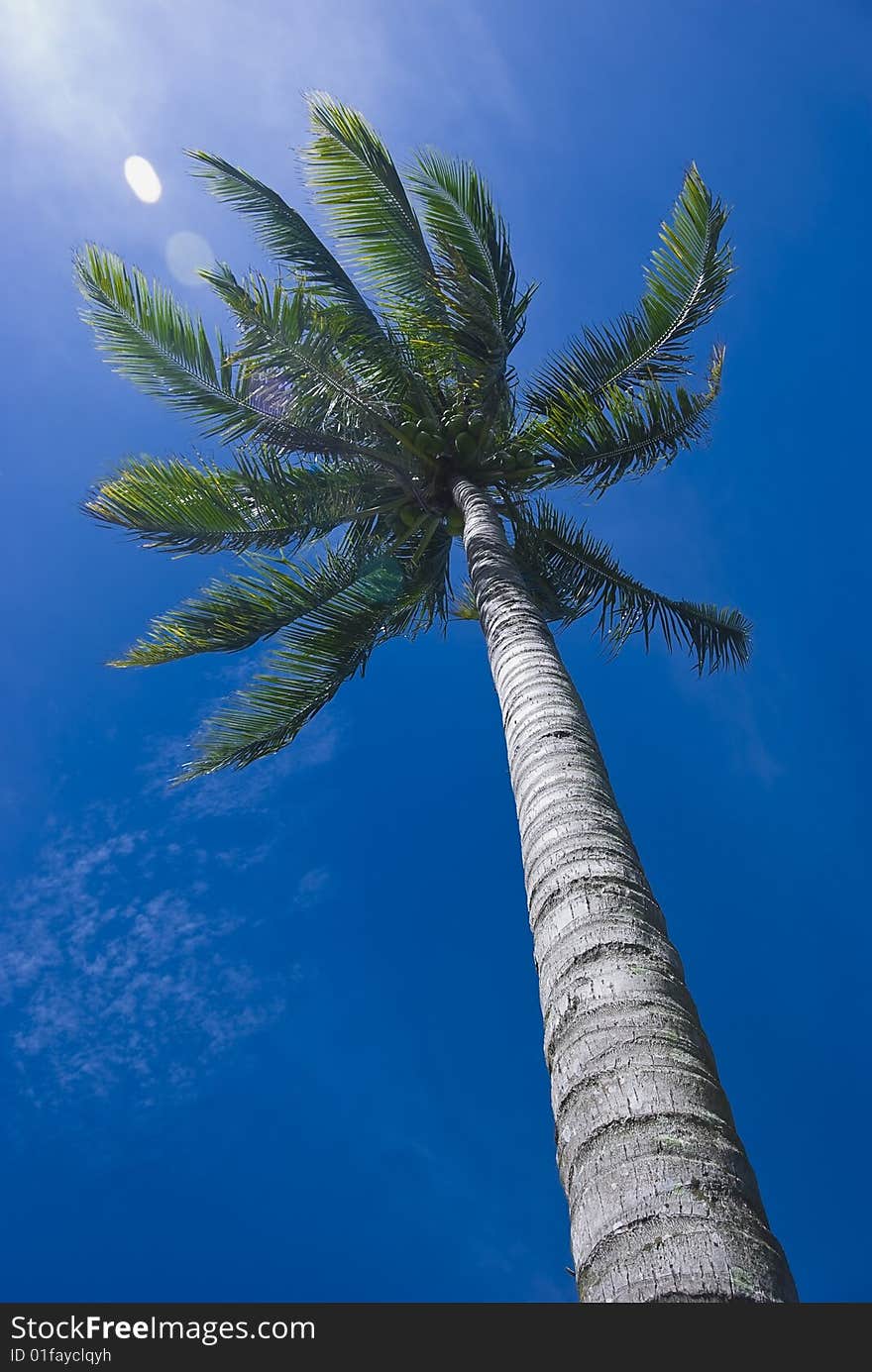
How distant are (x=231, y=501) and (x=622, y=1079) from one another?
6.93m

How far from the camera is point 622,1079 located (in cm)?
312

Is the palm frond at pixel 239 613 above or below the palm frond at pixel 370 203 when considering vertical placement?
below

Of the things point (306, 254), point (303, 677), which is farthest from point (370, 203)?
point (303, 677)

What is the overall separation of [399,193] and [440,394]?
6.69 ft

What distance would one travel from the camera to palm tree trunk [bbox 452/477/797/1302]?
259cm

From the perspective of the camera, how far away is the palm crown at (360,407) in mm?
8742

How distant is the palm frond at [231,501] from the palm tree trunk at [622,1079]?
481 cm

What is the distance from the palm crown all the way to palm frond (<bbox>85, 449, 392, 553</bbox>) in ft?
0.07

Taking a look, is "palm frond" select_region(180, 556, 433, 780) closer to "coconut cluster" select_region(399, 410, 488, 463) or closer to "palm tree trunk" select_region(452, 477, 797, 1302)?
"coconut cluster" select_region(399, 410, 488, 463)

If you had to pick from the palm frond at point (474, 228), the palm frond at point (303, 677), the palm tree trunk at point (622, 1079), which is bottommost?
the palm tree trunk at point (622, 1079)

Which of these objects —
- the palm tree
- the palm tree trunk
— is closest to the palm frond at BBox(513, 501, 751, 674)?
the palm tree

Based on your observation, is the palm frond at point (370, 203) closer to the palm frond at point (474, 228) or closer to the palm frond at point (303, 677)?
the palm frond at point (474, 228)

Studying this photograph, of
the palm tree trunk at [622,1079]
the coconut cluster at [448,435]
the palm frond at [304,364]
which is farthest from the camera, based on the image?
the coconut cluster at [448,435]

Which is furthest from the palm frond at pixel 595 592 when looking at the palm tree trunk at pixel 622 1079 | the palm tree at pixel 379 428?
the palm tree trunk at pixel 622 1079
